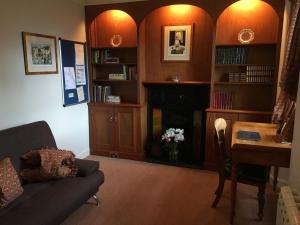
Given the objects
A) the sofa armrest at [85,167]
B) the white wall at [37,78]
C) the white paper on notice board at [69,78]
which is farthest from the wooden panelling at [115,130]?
the sofa armrest at [85,167]

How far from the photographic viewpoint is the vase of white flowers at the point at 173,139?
→ 3838mm

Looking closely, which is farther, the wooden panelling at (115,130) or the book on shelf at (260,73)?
the wooden panelling at (115,130)

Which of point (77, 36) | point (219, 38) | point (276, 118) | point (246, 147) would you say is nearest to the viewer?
point (246, 147)

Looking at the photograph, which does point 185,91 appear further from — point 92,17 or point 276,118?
point 92,17

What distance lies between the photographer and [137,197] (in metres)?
2.93

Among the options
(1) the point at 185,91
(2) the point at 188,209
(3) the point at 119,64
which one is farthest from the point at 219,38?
(2) the point at 188,209

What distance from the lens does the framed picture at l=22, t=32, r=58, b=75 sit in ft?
9.58

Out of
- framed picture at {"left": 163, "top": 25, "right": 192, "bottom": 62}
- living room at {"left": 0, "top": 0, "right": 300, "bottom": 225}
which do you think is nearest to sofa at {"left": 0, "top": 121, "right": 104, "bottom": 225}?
living room at {"left": 0, "top": 0, "right": 300, "bottom": 225}

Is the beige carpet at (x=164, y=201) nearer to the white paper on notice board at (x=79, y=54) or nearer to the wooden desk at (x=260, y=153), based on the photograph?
the wooden desk at (x=260, y=153)

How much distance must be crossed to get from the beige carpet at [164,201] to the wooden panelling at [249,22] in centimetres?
193

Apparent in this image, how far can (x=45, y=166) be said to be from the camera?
2.41 metres

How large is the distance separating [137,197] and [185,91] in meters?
1.74

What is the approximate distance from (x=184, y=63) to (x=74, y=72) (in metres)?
1.66

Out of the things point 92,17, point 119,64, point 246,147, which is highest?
point 92,17
